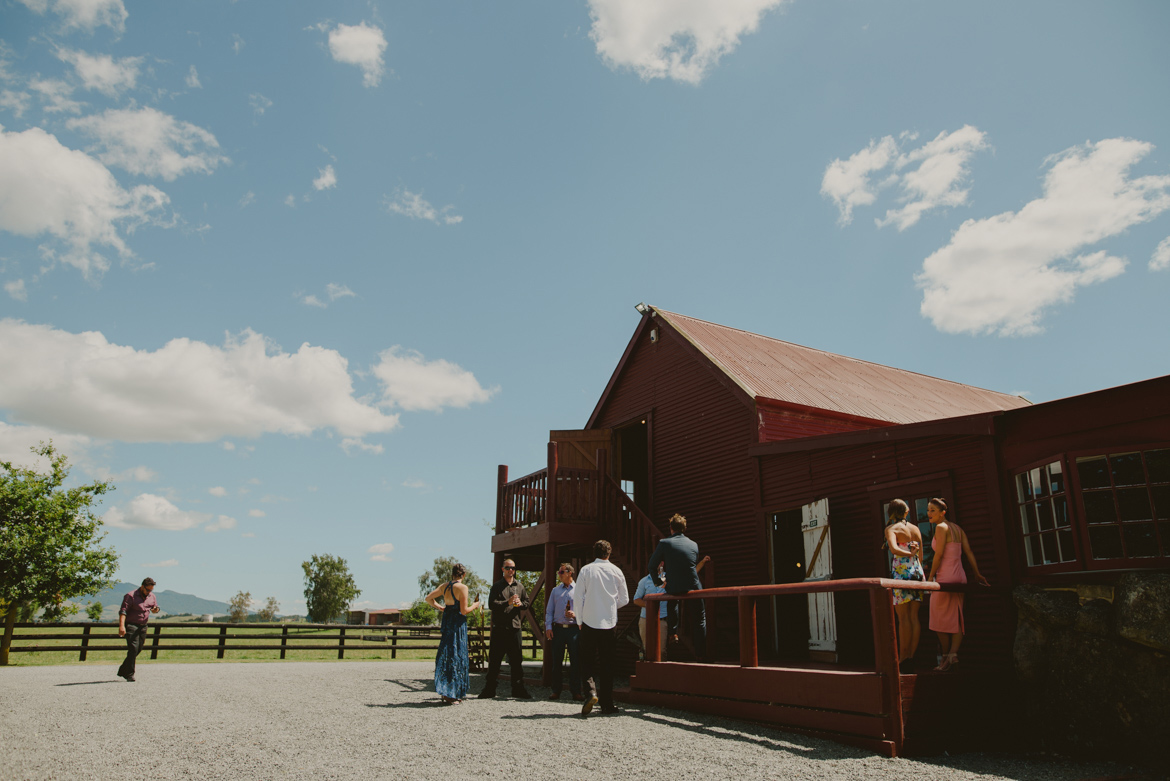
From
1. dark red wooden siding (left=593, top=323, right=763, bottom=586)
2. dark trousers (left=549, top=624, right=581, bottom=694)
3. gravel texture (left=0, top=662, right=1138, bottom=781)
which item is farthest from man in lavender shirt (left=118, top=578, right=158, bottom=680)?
dark red wooden siding (left=593, top=323, right=763, bottom=586)

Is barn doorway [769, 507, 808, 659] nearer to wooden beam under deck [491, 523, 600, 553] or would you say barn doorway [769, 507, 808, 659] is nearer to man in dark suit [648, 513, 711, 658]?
wooden beam under deck [491, 523, 600, 553]

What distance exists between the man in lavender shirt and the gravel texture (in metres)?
2.04

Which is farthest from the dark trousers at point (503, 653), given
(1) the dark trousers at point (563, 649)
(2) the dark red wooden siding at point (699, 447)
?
(2) the dark red wooden siding at point (699, 447)

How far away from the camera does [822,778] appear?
4812mm

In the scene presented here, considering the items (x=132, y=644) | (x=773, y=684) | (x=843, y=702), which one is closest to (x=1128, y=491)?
(x=843, y=702)

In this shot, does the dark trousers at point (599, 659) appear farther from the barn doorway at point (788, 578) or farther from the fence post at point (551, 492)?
the fence post at point (551, 492)

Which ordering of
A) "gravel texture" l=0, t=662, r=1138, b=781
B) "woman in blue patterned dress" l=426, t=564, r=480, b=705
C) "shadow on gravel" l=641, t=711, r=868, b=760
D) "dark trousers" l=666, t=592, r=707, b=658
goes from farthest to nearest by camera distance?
"woman in blue patterned dress" l=426, t=564, r=480, b=705 → "dark trousers" l=666, t=592, r=707, b=658 → "shadow on gravel" l=641, t=711, r=868, b=760 → "gravel texture" l=0, t=662, r=1138, b=781

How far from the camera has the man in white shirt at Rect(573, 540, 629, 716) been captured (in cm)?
739

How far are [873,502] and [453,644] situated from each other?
19.3 ft

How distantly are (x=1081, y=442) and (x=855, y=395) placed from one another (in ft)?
23.9

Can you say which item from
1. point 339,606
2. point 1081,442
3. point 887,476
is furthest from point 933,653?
point 339,606

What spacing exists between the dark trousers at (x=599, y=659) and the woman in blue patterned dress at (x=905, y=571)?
9.02 ft

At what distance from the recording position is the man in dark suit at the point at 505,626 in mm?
9188

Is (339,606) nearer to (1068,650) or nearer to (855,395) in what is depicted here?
(855,395)
